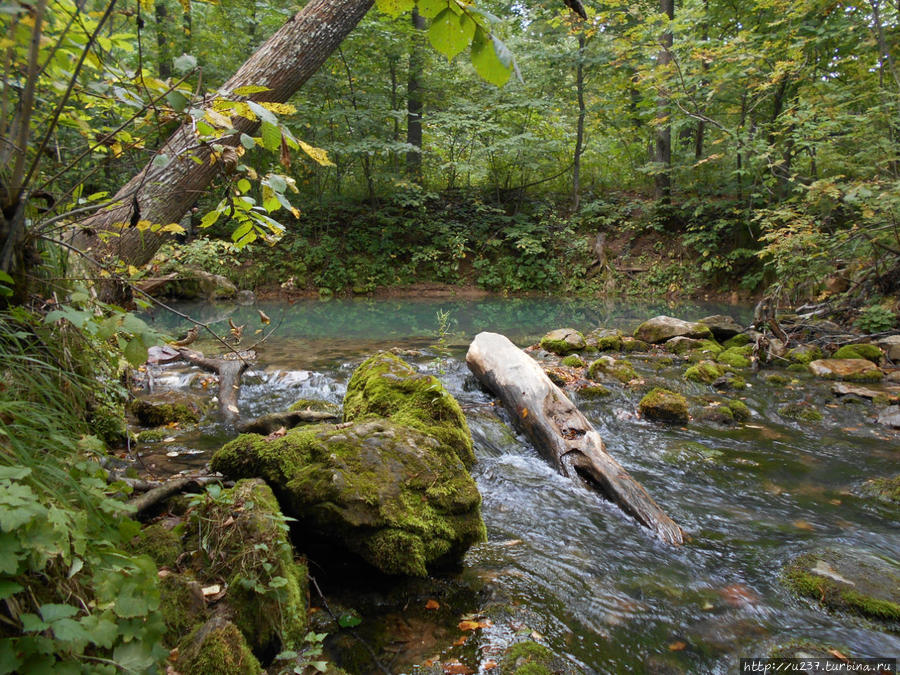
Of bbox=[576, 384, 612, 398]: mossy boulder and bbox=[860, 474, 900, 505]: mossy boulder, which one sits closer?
bbox=[860, 474, 900, 505]: mossy boulder

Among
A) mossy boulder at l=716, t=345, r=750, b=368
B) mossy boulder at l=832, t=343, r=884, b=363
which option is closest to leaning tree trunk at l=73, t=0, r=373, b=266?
mossy boulder at l=716, t=345, r=750, b=368

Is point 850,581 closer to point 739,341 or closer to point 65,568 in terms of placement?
point 65,568

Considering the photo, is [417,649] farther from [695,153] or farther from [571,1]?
[695,153]

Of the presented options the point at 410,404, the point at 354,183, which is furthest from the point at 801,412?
the point at 354,183

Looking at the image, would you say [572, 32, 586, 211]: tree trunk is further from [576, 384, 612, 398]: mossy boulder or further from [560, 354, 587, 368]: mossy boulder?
[576, 384, 612, 398]: mossy boulder

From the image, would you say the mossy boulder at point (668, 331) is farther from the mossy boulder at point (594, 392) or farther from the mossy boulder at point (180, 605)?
the mossy boulder at point (180, 605)

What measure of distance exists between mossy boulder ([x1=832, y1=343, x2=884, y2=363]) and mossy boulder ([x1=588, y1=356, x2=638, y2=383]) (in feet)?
10.1

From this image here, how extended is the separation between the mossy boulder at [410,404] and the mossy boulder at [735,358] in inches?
210

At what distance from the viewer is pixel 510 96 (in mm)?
16516

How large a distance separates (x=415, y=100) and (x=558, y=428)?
15843 mm

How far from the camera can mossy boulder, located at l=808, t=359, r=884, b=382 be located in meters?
6.42

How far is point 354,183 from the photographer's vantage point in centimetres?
1928

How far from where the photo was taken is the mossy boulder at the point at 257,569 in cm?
194

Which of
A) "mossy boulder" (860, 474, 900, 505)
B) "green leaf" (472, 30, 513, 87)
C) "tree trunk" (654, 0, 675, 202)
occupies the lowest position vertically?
"mossy boulder" (860, 474, 900, 505)
